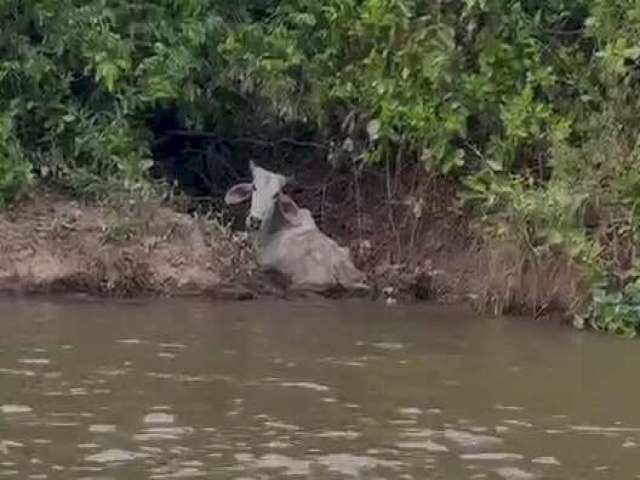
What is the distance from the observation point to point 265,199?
14.0 m

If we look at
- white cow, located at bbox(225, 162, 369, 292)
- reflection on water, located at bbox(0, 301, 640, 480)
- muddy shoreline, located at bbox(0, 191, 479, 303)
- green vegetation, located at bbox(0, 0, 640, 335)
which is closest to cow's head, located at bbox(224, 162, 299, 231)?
white cow, located at bbox(225, 162, 369, 292)

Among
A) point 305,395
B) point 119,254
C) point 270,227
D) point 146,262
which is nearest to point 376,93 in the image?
point 270,227

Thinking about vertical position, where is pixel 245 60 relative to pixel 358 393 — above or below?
above

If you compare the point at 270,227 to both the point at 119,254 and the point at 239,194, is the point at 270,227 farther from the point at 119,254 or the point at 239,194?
the point at 119,254

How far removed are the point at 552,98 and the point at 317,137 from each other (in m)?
2.37

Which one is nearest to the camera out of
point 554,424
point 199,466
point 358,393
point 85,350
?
point 199,466

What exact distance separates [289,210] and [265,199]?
8.0 inches

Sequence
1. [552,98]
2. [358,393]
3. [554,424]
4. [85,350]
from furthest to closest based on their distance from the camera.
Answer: [552,98] < [85,350] < [358,393] < [554,424]

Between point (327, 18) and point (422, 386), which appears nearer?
point (422, 386)

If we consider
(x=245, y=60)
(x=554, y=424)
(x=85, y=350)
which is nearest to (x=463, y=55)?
(x=245, y=60)

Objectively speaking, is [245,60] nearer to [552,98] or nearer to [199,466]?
[552,98]

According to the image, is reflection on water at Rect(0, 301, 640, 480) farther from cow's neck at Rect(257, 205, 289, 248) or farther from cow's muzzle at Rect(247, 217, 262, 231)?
cow's muzzle at Rect(247, 217, 262, 231)

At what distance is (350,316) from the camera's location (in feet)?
41.4

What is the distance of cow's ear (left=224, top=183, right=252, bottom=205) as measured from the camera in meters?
14.4
